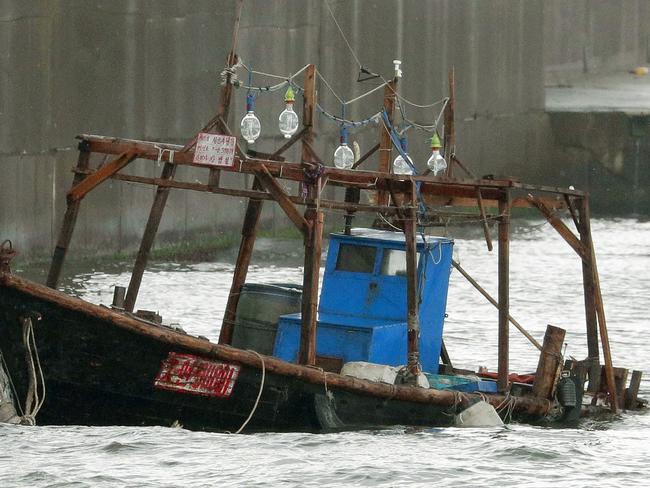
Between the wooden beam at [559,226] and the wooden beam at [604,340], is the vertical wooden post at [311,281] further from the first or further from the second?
the wooden beam at [604,340]

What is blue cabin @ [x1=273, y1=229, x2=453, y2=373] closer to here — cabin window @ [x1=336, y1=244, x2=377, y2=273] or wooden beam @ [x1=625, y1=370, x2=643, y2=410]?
cabin window @ [x1=336, y1=244, x2=377, y2=273]

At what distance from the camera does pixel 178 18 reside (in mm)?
24062

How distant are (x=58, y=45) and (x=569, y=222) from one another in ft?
44.1

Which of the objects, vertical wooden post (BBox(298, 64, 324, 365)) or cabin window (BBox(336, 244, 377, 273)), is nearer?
vertical wooden post (BBox(298, 64, 324, 365))

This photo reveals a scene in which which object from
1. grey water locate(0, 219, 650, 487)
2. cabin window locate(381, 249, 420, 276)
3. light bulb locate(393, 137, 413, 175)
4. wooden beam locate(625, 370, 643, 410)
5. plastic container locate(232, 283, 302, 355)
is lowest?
grey water locate(0, 219, 650, 487)

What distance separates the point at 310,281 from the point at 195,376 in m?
1.16

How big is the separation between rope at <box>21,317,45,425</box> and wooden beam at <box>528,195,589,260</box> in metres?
4.44

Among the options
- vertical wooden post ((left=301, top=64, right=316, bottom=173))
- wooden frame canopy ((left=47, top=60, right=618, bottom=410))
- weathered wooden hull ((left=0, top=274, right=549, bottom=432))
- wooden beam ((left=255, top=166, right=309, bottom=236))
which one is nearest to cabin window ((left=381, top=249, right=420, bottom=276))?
wooden frame canopy ((left=47, top=60, right=618, bottom=410))

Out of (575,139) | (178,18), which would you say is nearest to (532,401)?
(178,18)

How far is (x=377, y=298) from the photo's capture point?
13.6m

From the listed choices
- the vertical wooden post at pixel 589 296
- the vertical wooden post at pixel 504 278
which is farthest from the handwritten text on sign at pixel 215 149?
the vertical wooden post at pixel 589 296

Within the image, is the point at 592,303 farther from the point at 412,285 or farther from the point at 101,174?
the point at 101,174

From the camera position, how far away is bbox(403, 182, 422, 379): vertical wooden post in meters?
12.6

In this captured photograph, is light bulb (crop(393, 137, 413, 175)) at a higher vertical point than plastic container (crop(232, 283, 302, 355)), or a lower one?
higher
